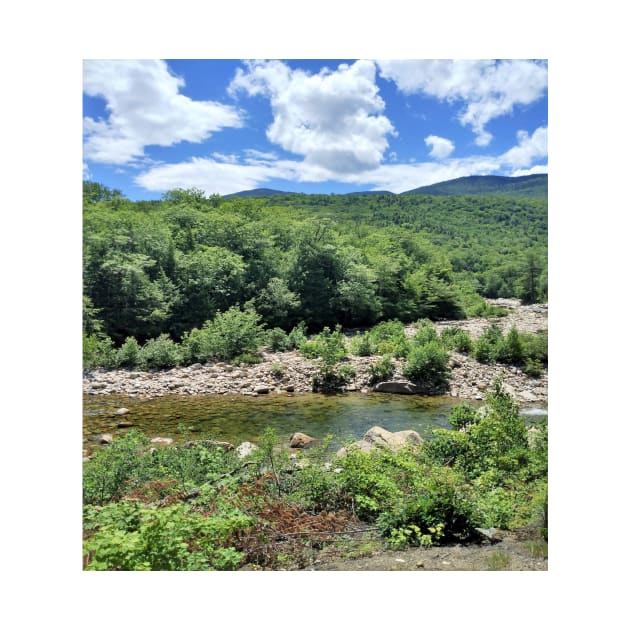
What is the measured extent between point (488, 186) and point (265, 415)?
332cm

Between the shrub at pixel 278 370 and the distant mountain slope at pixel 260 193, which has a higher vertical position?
the distant mountain slope at pixel 260 193

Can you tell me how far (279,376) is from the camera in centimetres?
599

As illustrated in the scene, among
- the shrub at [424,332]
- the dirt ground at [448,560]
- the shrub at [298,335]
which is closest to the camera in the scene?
the dirt ground at [448,560]

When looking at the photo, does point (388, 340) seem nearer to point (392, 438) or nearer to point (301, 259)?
point (301, 259)

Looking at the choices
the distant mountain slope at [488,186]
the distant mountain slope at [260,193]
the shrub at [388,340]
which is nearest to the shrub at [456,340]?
the shrub at [388,340]

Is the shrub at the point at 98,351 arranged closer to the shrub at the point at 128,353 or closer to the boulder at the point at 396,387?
the shrub at the point at 128,353

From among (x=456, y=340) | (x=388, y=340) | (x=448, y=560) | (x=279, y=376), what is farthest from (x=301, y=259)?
(x=448, y=560)

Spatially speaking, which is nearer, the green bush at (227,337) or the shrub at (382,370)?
the green bush at (227,337)

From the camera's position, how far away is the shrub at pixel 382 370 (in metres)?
6.25

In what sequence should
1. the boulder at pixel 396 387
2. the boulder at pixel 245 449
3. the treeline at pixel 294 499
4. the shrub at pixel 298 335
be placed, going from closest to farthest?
the treeline at pixel 294 499 < the boulder at pixel 245 449 < the shrub at pixel 298 335 < the boulder at pixel 396 387

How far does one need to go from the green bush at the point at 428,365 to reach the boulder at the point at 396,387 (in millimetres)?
176
